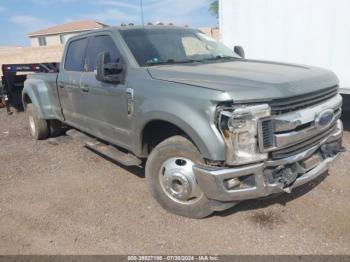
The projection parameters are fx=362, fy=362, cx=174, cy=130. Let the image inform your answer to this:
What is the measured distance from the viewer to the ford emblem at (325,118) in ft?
11.5

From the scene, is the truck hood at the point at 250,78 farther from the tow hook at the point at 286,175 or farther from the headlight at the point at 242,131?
the tow hook at the point at 286,175

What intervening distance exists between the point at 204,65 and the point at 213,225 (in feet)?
5.78

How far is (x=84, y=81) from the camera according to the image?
496 centimetres

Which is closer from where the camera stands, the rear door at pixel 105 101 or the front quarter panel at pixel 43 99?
the rear door at pixel 105 101

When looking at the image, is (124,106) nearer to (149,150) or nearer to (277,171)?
(149,150)

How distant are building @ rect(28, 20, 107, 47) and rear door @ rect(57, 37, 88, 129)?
141ft

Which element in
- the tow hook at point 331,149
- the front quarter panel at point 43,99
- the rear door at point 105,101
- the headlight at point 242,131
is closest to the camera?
the headlight at point 242,131

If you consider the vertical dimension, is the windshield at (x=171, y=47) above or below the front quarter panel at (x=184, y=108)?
above

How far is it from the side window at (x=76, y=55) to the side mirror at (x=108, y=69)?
3.90ft

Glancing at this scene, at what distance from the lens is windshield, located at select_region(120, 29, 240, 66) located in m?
4.28

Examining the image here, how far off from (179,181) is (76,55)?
293 cm

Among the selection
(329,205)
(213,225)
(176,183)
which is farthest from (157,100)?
(329,205)

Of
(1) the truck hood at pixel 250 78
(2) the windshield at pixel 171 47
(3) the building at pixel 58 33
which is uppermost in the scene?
(3) the building at pixel 58 33

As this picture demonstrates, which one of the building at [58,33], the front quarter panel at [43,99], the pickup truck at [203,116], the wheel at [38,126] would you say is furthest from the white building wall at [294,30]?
the building at [58,33]
